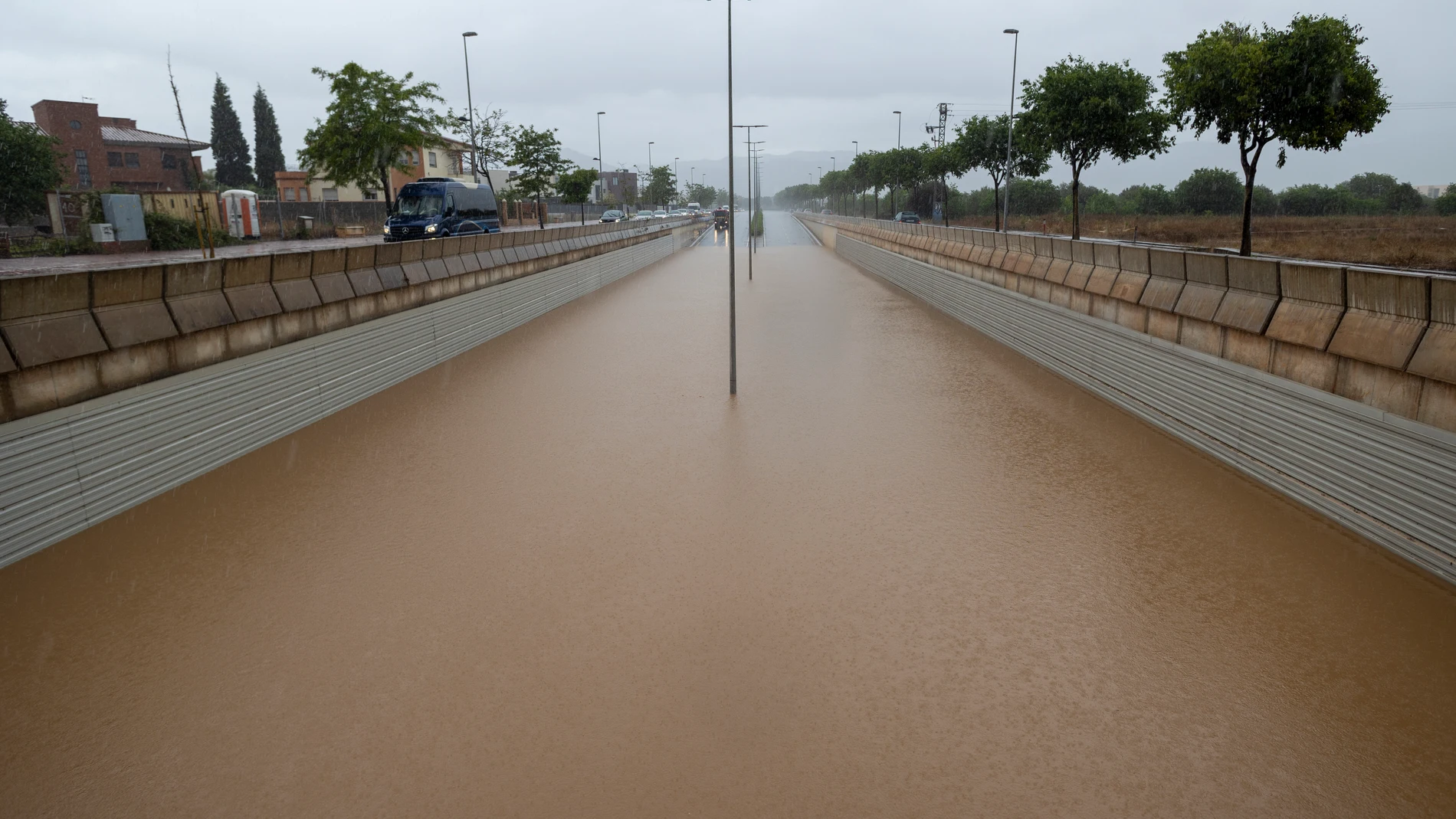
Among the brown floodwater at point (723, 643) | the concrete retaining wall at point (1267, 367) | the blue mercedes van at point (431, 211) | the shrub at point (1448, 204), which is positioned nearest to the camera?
the brown floodwater at point (723, 643)

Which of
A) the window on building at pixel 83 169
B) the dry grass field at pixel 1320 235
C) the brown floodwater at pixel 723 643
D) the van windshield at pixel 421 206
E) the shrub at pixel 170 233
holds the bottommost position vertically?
the brown floodwater at pixel 723 643

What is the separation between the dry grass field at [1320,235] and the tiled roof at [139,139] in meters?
70.5

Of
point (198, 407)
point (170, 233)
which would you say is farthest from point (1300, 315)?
point (170, 233)

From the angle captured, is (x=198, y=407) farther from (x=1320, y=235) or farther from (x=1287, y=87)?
(x=1320, y=235)

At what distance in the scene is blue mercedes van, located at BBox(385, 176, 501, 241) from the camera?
3189cm

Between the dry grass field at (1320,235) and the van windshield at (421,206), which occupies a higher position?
the van windshield at (421,206)

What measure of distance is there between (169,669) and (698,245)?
207ft

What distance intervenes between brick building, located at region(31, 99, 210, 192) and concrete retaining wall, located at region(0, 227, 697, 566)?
6378 cm

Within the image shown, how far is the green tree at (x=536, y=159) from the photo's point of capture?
176 feet

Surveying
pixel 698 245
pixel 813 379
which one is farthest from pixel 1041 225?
pixel 813 379

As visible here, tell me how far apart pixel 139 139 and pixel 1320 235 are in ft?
281

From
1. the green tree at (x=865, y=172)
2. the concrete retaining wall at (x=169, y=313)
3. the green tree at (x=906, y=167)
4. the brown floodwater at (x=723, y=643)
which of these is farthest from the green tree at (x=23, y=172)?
the green tree at (x=865, y=172)

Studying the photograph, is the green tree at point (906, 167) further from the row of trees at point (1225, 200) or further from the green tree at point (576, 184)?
the green tree at point (576, 184)

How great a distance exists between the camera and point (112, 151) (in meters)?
70.8
